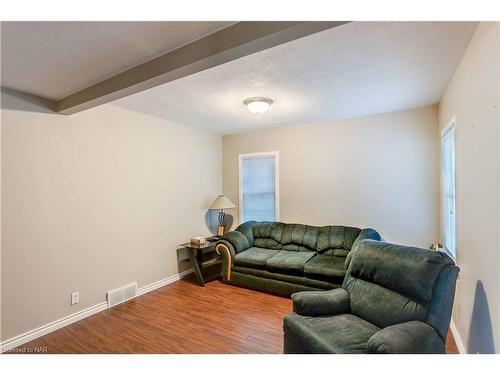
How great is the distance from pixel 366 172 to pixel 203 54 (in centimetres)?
301

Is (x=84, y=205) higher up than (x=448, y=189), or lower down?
lower down

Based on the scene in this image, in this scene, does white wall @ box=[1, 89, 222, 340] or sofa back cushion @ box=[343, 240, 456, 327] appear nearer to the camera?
sofa back cushion @ box=[343, 240, 456, 327]

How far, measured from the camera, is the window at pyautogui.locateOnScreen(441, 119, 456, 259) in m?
2.60

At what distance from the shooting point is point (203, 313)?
9.50ft

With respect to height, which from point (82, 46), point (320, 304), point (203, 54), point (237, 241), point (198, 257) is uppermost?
point (82, 46)

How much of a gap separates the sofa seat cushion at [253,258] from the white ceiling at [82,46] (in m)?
2.72

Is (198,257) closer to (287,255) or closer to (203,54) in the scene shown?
(287,255)

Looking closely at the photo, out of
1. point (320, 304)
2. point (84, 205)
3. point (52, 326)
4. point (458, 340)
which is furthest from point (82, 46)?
point (458, 340)

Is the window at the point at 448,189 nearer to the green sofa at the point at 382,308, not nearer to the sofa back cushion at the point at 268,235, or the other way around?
the green sofa at the point at 382,308

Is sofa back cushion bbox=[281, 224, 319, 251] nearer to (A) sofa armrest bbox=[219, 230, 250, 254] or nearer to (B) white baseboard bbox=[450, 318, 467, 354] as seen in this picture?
(A) sofa armrest bbox=[219, 230, 250, 254]

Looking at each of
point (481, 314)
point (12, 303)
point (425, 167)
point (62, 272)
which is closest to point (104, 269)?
point (62, 272)

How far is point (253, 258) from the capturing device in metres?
3.61

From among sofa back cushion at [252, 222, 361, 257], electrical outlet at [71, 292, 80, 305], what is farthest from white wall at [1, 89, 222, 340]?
sofa back cushion at [252, 222, 361, 257]
